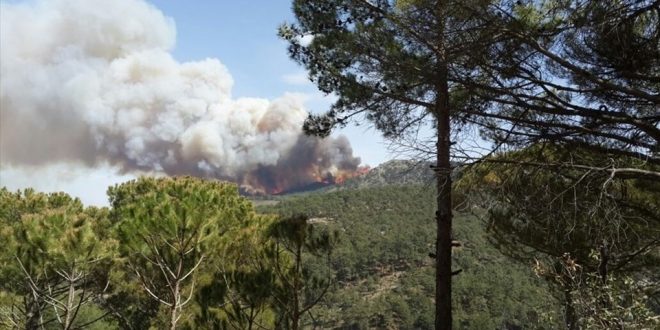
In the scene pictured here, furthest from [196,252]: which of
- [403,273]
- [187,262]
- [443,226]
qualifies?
[403,273]

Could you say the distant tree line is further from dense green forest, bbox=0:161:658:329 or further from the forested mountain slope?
the forested mountain slope

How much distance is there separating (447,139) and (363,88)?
1423mm

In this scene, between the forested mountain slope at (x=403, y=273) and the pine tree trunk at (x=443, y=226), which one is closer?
the pine tree trunk at (x=443, y=226)

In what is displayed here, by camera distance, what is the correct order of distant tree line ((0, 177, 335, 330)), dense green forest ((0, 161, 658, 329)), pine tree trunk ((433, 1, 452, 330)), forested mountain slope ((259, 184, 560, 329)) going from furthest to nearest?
1. forested mountain slope ((259, 184, 560, 329))
2. distant tree line ((0, 177, 335, 330))
3. dense green forest ((0, 161, 658, 329))
4. pine tree trunk ((433, 1, 452, 330))

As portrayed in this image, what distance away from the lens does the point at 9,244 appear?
10.6 m

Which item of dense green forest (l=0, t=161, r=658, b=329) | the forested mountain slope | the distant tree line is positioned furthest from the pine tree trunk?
the forested mountain slope

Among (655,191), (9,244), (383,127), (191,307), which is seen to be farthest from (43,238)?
(655,191)

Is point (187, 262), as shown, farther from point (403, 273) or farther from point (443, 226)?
point (403, 273)

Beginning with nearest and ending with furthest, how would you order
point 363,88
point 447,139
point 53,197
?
1. point 447,139
2. point 363,88
3. point 53,197

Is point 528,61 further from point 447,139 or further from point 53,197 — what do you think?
point 53,197

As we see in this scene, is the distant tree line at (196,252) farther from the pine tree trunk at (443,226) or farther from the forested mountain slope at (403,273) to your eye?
the forested mountain slope at (403,273)

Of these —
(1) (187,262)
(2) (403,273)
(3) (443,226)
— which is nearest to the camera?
(3) (443,226)

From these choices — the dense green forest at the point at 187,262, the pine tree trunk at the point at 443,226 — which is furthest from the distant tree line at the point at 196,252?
the pine tree trunk at the point at 443,226

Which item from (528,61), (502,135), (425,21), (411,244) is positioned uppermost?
(425,21)
